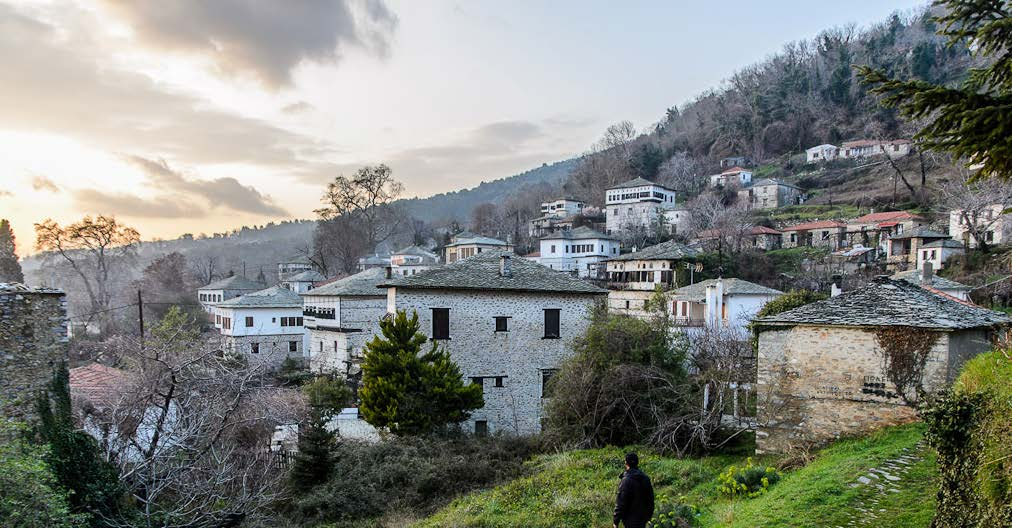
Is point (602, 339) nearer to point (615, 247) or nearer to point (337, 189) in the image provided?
point (615, 247)

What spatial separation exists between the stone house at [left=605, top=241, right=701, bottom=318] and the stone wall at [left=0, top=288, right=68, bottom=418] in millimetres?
33791

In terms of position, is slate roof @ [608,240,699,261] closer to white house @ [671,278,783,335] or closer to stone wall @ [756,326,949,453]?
white house @ [671,278,783,335]

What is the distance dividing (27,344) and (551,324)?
1549 cm

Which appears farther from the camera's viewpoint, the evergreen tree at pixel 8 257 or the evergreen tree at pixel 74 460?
the evergreen tree at pixel 8 257

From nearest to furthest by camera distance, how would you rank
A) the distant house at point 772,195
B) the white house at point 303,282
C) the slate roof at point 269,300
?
the slate roof at point 269,300 → the white house at point 303,282 → the distant house at point 772,195

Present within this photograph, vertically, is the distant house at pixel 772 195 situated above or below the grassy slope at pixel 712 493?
above

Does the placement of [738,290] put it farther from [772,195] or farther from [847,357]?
[772,195]

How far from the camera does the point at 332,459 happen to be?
44.8 ft

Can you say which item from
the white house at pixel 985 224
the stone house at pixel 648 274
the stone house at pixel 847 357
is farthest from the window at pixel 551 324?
the white house at pixel 985 224

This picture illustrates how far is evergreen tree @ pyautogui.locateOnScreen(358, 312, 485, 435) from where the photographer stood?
15977 millimetres

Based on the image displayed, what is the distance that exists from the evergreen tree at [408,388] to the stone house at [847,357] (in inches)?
355

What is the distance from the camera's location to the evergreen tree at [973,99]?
459 centimetres

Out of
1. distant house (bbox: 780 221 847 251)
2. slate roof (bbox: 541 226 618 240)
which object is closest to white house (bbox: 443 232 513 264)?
Answer: slate roof (bbox: 541 226 618 240)

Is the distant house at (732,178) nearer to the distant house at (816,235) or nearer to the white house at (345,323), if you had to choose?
the distant house at (816,235)
